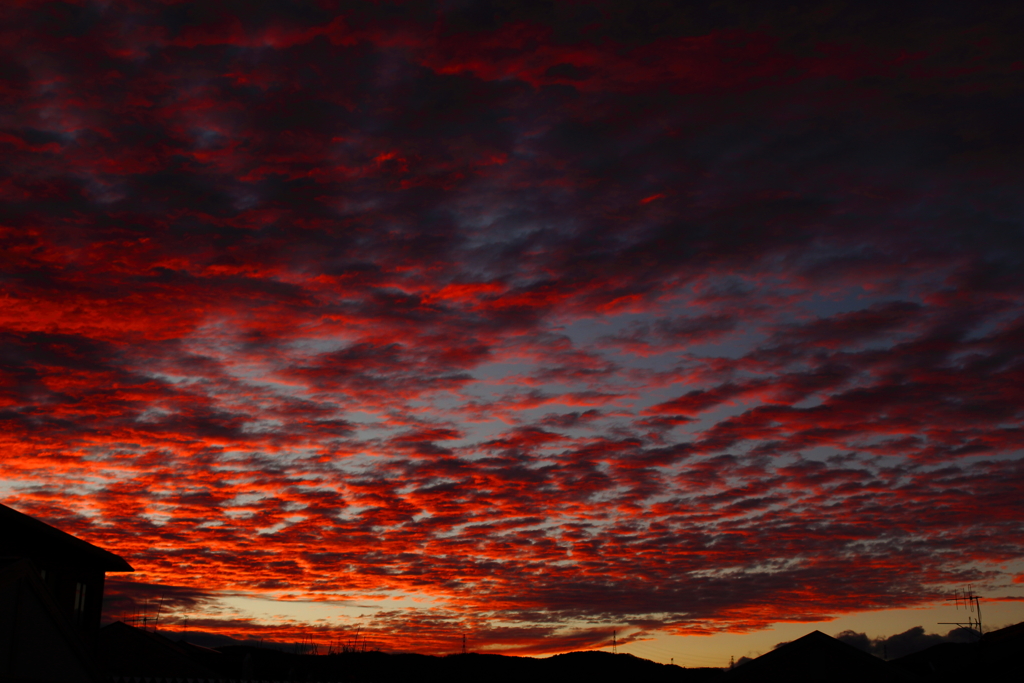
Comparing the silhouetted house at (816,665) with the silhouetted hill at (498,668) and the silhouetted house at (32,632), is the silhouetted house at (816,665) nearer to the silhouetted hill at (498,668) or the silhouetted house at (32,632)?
the silhouetted house at (32,632)

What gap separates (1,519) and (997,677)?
29.6m

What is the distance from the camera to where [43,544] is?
30.2 metres

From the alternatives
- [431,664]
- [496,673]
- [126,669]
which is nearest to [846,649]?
[126,669]

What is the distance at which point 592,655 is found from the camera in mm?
118750

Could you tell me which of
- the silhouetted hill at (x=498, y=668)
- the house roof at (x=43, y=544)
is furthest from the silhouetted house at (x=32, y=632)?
the silhouetted hill at (x=498, y=668)

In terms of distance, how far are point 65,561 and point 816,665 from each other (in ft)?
107

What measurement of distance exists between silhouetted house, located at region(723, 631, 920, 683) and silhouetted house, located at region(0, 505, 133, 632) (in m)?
27.8

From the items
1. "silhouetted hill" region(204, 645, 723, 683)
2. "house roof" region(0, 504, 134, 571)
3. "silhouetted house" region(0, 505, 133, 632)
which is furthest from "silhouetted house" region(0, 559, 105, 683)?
"silhouetted hill" region(204, 645, 723, 683)

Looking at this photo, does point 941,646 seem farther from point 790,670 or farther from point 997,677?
point 997,677

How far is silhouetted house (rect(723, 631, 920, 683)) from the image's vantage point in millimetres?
34438

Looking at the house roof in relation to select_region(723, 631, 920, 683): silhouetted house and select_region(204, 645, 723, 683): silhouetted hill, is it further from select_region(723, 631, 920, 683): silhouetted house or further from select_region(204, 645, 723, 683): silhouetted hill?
select_region(204, 645, 723, 683): silhouetted hill

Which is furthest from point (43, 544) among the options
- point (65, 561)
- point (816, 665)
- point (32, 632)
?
point (816, 665)

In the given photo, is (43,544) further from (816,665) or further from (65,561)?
(816,665)

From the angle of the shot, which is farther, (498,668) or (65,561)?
(498,668)
